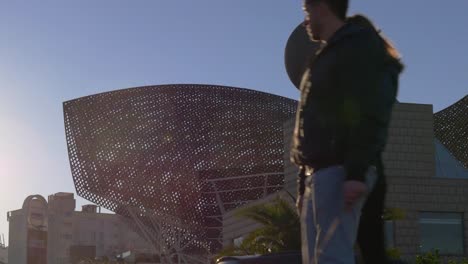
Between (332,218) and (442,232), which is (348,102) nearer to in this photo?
(332,218)

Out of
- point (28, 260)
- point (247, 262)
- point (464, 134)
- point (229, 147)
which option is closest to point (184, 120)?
point (229, 147)

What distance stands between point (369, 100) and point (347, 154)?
0.76ft

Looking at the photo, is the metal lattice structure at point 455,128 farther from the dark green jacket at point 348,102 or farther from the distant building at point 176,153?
the dark green jacket at point 348,102

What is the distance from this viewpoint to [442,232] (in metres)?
27.0

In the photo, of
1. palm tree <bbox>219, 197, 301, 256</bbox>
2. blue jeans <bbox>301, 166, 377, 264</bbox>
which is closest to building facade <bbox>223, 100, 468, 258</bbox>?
palm tree <bbox>219, 197, 301, 256</bbox>

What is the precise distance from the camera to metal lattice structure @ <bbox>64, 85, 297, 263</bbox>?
235 feet

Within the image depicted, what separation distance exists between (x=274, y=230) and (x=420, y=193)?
25.4 feet

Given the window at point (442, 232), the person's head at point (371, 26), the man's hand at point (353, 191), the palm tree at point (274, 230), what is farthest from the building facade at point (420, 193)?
the man's hand at point (353, 191)

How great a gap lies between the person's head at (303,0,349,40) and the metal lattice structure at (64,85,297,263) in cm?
6607

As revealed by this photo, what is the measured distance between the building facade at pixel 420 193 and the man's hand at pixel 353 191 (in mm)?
22604

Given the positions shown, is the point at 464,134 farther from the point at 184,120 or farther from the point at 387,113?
the point at 387,113

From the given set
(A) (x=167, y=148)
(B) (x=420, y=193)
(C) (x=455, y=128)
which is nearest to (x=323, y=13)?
(B) (x=420, y=193)

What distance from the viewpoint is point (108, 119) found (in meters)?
74.2

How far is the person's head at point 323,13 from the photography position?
13.0 feet
